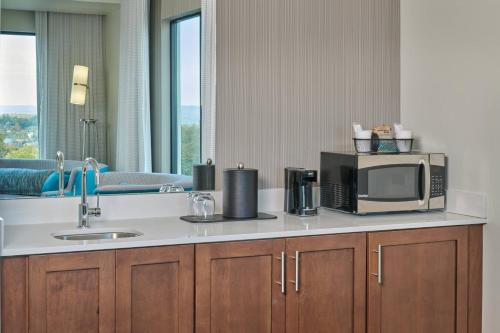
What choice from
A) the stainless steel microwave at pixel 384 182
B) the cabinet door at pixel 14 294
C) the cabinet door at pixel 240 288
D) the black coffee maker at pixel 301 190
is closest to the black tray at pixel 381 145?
the stainless steel microwave at pixel 384 182

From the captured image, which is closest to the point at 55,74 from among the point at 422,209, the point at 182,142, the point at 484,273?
the point at 182,142

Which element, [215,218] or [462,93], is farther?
[462,93]

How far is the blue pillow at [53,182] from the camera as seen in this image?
10.2ft

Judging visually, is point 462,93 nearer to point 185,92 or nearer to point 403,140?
point 403,140

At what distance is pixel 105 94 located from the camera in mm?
3197

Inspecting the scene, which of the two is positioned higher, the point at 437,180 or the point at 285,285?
the point at 437,180

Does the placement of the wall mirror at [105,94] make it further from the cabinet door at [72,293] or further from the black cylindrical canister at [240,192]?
the cabinet door at [72,293]

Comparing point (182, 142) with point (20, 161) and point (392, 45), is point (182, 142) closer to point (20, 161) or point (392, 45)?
point (20, 161)

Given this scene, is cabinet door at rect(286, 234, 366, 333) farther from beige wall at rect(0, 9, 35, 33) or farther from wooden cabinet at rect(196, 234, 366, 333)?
beige wall at rect(0, 9, 35, 33)

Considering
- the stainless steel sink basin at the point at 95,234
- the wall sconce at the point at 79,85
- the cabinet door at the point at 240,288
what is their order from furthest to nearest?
1. the wall sconce at the point at 79,85
2. the stainless steel sink basin at the point at 95,234
3. the cabinet door at the point at 240,288

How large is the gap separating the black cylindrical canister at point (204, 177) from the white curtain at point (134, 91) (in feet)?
0.73

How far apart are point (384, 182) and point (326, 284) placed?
23.9 inches

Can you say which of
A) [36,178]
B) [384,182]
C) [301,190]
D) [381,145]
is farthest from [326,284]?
[36,178]

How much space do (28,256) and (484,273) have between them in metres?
2.02
